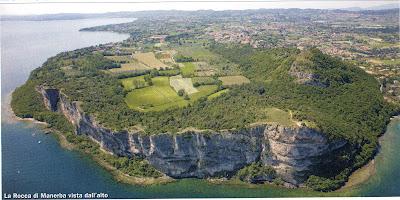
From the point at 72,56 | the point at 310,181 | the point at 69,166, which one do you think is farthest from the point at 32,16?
the point at 310,181

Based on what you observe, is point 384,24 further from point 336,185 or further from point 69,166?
point 69,166

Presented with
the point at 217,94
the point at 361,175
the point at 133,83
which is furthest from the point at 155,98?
the point at 361,175

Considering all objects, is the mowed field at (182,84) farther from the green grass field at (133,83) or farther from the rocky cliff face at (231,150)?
the rocky cliff face at (231,150)

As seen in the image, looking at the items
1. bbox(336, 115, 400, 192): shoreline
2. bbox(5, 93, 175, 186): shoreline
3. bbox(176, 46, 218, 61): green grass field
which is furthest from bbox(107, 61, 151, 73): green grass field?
bbox(336, 115, 400, 192): shoreline

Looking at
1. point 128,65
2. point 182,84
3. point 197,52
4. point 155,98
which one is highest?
point 197,52

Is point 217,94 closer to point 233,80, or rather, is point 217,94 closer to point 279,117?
point 233,80

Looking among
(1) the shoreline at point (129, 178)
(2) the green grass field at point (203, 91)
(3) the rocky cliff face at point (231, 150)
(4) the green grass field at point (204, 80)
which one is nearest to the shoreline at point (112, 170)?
(1) the shoreline at point (129, 178)

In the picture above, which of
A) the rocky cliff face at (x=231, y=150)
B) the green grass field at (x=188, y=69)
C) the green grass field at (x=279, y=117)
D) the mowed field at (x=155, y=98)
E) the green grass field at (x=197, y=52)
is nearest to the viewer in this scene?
the rocky cliff face at (x=231, y=150)

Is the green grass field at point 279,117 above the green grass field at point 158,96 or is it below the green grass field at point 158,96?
below
